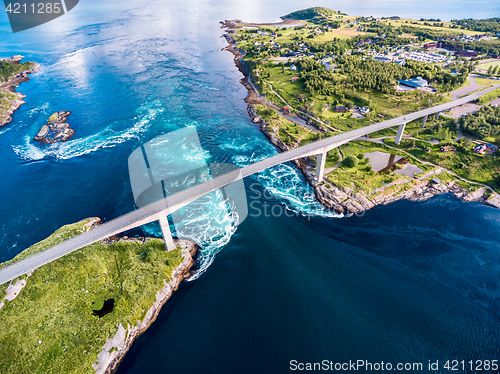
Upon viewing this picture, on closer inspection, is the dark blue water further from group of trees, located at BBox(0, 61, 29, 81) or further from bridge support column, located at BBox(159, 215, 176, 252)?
group of trees, located at BBox(0, 61, 29, 81)

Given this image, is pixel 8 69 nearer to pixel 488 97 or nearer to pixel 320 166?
pixel 320 166

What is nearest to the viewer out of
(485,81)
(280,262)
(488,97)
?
(280,262)

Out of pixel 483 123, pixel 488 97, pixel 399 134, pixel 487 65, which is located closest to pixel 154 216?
pixel 399 134

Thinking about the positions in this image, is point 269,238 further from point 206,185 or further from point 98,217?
point 98,217

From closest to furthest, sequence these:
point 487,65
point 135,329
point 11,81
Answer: point 135,329
point 11,81
point 487,65

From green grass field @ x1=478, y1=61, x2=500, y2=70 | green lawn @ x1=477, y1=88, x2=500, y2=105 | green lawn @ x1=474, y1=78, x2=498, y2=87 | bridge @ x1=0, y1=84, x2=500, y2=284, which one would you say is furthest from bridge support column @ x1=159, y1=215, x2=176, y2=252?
green grass field @ x1=478, y1=61, x2=500, y2=70

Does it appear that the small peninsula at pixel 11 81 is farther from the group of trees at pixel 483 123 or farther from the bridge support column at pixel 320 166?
the group of trees at pixel 483 123

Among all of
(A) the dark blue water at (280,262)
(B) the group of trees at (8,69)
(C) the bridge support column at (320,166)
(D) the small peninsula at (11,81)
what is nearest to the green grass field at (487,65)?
(A) the dark blue water at (280,262)
